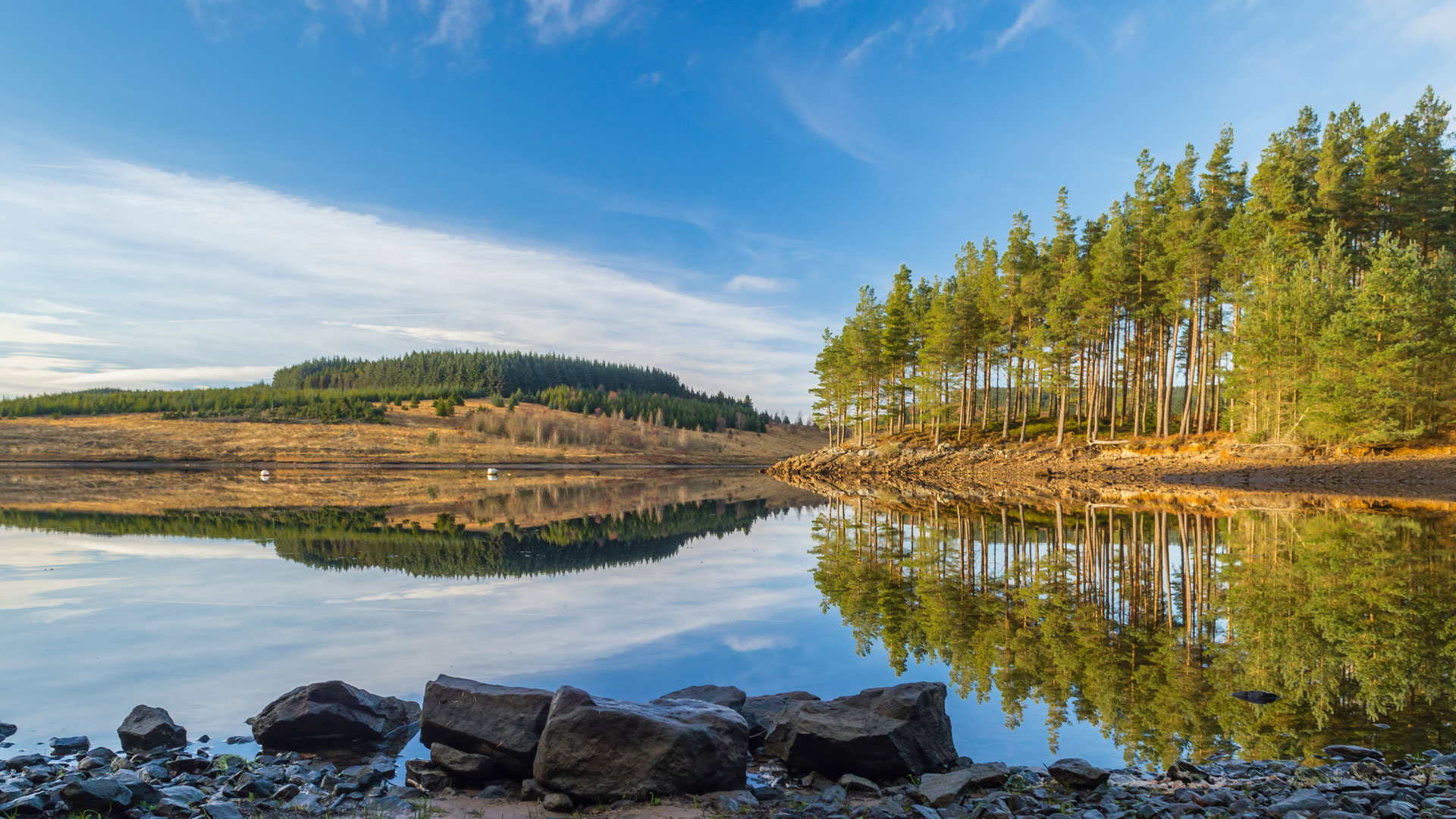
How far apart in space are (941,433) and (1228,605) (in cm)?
5164

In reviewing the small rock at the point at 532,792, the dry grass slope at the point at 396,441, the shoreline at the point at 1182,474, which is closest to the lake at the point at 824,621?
the small rock at the point at 532,792

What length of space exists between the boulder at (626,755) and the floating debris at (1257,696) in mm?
5748

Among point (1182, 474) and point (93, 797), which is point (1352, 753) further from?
point (1182, 474)

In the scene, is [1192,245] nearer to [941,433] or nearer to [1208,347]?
[1208,347]

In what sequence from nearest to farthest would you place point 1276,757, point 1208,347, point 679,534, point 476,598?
point 1276,757
point 476,598
point 679,534
point 1208,347

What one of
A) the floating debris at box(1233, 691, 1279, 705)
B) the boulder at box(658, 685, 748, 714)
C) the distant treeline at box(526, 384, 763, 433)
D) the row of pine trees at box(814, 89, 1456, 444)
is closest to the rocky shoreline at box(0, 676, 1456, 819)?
the boulder at box(658, 685, 748, 714)

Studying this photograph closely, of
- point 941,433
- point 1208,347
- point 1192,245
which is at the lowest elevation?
point 941,433

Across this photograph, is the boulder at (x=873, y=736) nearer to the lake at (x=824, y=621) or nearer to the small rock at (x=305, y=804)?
the lake at (x=824, y=621)

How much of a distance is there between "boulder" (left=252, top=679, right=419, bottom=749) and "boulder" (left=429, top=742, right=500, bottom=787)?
1322mm

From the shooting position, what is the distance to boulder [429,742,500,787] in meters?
6.44

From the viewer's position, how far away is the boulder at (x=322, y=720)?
285 inches

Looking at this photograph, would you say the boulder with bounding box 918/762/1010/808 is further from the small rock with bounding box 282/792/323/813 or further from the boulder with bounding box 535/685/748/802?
the small rock with bounding box 282/792/323/813

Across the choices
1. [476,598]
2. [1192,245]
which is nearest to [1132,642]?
[476,598]

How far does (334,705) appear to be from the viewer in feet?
24.1
